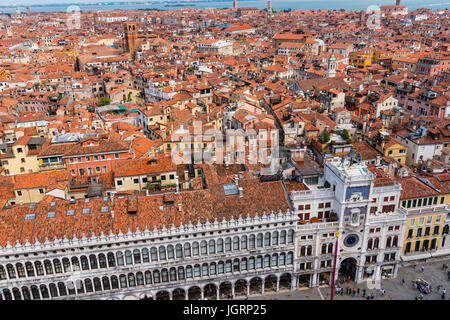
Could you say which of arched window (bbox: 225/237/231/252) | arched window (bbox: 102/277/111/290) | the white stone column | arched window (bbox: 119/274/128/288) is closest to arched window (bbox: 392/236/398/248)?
the white stone column

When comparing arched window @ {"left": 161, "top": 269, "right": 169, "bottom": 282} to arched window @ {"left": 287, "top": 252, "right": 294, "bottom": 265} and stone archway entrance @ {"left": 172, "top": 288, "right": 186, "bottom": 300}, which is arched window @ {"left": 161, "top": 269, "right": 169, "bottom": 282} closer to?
stone archway entrance @ {"left": 172, "top": 288, "right": 186, "bottom": 300}

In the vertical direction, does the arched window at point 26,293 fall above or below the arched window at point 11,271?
below

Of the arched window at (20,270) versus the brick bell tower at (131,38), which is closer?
the arched window at (20,270)

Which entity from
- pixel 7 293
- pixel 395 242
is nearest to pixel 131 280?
pixel 7 293

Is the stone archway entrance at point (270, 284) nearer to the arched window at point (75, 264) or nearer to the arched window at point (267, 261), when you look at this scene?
the arched window at point (267, 261)

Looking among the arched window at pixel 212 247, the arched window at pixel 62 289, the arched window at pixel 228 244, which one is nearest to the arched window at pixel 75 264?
the arched window at pixel 62 289

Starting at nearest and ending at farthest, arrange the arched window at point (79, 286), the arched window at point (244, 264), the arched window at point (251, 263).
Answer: the arched window at point (79, 286) → the arched window at point (244, 264) → the arched window at point (251, 263)

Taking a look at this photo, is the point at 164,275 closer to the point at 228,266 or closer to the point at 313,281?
the point at 228,266
